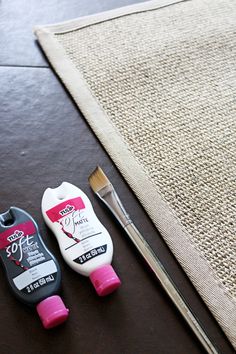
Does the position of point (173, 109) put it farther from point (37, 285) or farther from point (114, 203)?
point (37, 285)

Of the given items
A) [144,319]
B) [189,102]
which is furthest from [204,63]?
[144,319]

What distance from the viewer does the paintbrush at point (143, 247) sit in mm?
435

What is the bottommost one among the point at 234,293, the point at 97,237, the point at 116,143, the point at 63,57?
the point at 234,293

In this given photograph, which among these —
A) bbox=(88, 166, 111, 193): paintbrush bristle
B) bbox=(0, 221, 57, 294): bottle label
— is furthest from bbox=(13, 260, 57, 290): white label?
bbox=(88, 166, 111, 193): paintbrush bristle

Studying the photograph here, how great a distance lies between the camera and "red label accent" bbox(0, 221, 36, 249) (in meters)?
0.47

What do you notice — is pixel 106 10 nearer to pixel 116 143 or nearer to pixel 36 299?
pixel 116 143

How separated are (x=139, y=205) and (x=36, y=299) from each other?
0.16m

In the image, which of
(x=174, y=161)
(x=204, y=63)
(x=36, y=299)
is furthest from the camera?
(x=204, y=63)

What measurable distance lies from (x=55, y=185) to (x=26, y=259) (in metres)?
0.12

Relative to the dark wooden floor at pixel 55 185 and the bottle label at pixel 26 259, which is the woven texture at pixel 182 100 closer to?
the dark wooden floor at pixel 55 185

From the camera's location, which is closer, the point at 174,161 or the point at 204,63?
the point at 174,161

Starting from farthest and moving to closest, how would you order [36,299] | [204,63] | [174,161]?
[204,63] → [174,161] → [36,299]

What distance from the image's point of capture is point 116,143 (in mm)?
588

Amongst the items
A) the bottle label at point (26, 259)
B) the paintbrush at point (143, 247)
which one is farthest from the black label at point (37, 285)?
the paintbrush at point (143, 247)
